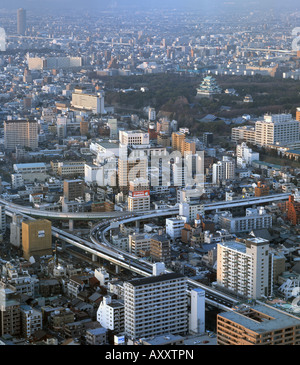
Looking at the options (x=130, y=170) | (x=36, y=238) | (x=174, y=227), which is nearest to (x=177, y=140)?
(x=130, y=170)

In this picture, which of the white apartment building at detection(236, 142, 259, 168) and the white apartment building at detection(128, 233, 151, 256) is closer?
the white apartment building at detection(128, 233, 151, 256)

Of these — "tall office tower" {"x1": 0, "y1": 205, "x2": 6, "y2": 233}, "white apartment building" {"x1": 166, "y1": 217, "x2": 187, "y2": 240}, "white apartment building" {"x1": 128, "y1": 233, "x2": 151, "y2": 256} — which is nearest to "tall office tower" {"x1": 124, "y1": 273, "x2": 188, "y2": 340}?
"white apartment building" {"x1": 128, "y1": 233, "x2": 151, "y2": 256}

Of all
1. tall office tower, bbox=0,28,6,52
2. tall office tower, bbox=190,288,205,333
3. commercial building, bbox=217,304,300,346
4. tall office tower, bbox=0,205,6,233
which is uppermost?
tall office tower, bbox=0,28,6,52

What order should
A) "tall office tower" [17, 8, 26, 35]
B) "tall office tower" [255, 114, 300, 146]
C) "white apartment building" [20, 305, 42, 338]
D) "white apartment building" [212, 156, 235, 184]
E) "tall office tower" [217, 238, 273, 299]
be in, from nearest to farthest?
1. "white apartment building" [20, 305, 42, 338]
2. "tall office tower" [217, 238, 273, 299]
3. "white apartment building" [212, 156, 235, 184]
4. "tall office tower" [255, 114, 300, 146]
5. "tall office tower" [17, 8, 26, 35]

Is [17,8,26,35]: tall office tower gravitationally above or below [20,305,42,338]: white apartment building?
above

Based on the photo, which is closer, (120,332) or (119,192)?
(120,332)

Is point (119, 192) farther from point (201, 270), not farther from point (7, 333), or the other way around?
point (7, 333)

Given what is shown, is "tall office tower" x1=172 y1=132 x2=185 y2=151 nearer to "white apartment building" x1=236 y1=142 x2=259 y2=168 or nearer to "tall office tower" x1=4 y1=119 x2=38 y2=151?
"white apartment building" x1=236 y1=142 x2=259 y2=168
